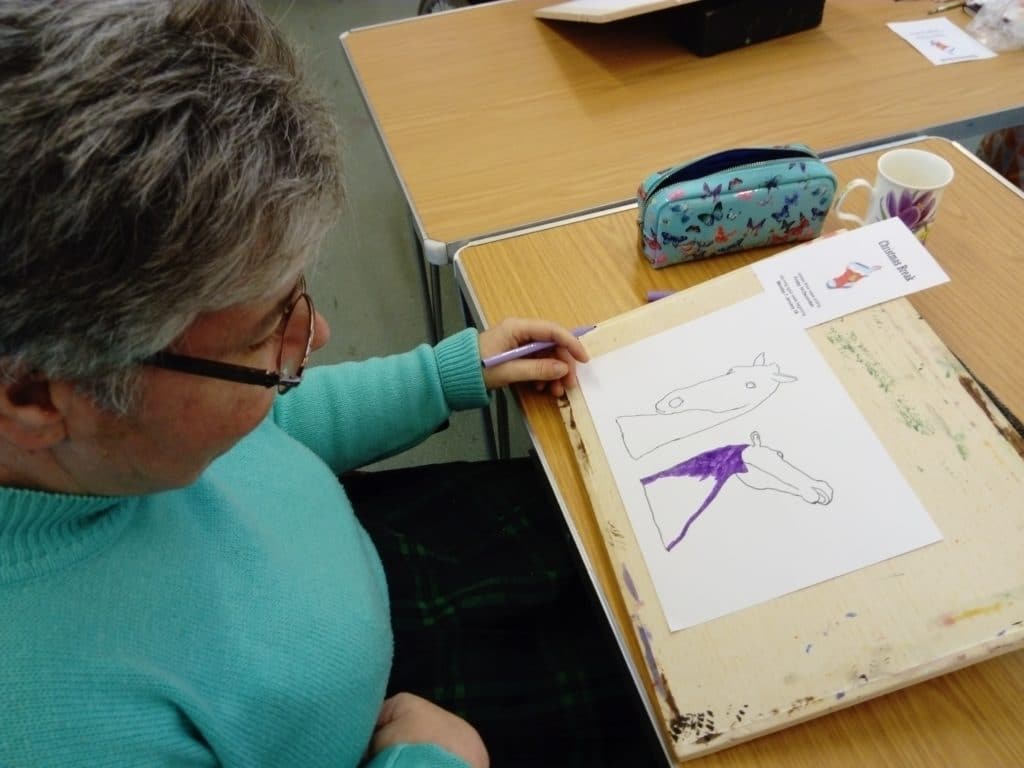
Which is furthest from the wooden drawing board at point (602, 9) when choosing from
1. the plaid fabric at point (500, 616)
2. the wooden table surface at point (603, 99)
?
the plaid fabric at point (500, 616)

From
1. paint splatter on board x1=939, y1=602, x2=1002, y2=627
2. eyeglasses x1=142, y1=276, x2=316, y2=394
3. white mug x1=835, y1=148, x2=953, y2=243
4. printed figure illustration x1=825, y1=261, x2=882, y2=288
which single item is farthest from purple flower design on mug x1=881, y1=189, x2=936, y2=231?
eyeglasses x1=142, y1=276, x2=316, y2=394

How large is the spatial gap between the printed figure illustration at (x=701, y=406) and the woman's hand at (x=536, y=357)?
0.28ft

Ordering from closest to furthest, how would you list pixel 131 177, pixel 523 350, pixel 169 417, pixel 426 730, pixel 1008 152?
pixel 131 177 → pixel 169 417 → pixel 426 730 → pixel 523 350 → pixel 1008 152

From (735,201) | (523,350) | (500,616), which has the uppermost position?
(735,201)

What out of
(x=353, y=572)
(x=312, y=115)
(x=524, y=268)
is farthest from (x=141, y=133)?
(x=524, y=268)

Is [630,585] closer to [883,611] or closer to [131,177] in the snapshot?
[883,611]

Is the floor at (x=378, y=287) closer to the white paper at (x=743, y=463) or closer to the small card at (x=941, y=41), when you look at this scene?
the small card at (x=941, y=41)

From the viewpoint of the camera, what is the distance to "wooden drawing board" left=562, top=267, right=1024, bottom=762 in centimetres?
53

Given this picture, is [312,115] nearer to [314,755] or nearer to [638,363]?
[638,363]

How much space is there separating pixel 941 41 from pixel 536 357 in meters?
0.99

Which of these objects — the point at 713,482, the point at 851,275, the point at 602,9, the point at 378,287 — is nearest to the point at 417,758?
the point at 713,482

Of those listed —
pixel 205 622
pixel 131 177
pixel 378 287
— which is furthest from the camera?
pixel 378 287

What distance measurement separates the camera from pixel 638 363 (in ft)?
2.50

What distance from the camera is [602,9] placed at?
1210 millimetres
